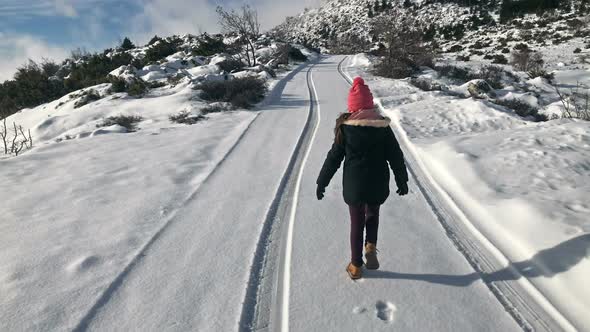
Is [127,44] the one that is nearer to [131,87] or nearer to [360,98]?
[131,87]

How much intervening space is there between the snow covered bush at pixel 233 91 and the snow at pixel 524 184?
579 centimetres

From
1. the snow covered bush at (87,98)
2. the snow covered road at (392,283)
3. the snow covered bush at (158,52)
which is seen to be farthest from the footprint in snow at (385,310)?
the snow covered bush at (158,52)

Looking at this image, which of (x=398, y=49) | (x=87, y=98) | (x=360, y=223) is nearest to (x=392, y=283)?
(x=360, y=223)

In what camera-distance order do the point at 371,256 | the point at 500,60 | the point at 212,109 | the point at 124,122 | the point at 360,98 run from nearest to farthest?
1. the point at 360,98
2. the point at 371,256
3. the point at 124,122
4. the point at 212,109
5. the point at 500,60

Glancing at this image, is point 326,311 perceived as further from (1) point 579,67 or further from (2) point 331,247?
(1) point 579,67

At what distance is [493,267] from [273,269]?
1983mm

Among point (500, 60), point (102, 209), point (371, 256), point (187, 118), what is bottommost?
point (371, 256)

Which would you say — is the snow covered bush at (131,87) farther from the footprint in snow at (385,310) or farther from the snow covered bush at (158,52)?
the footprint in snow at (385,310)

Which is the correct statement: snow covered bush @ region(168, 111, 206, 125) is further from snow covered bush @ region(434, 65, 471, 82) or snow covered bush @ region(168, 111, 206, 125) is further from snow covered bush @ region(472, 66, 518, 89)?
snow covered bush @ region(434, 65, 471, 82)

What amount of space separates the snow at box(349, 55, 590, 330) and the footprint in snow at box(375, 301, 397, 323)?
4.05ft

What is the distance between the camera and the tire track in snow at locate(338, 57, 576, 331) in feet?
8.27

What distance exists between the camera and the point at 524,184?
449 cm

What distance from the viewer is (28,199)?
493cm

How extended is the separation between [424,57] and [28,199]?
19632 millimetres
